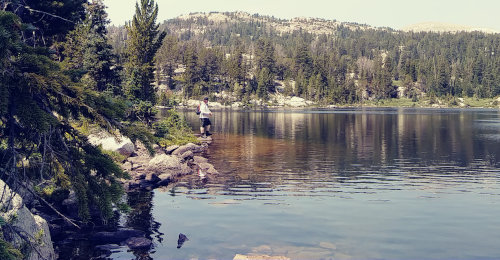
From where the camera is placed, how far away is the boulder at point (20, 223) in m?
10.1

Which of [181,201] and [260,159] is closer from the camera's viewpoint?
[181,201]

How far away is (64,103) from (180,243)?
7071mm

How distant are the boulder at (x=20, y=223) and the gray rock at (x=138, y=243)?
3027mm

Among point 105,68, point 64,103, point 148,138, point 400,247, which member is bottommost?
point 400,247

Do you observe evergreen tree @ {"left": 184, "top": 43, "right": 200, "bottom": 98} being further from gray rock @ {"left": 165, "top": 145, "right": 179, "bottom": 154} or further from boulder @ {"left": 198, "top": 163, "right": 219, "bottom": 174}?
boulder @ {"left": 198, "top": 163, "right": 219, "bottom": 174}

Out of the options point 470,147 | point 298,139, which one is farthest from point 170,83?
point 470,147

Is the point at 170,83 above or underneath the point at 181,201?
above

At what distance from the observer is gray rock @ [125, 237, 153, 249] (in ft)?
50.3

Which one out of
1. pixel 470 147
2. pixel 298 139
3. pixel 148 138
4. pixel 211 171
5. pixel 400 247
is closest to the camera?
pixel 148 138

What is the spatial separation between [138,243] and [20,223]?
16.2ft

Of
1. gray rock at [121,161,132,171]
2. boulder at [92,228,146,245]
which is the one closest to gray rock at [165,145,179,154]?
gray rock at [121,161,132,171]

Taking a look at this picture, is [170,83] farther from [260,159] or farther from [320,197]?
[320,197]

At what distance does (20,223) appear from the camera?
11.4m

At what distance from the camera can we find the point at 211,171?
30.2 m
